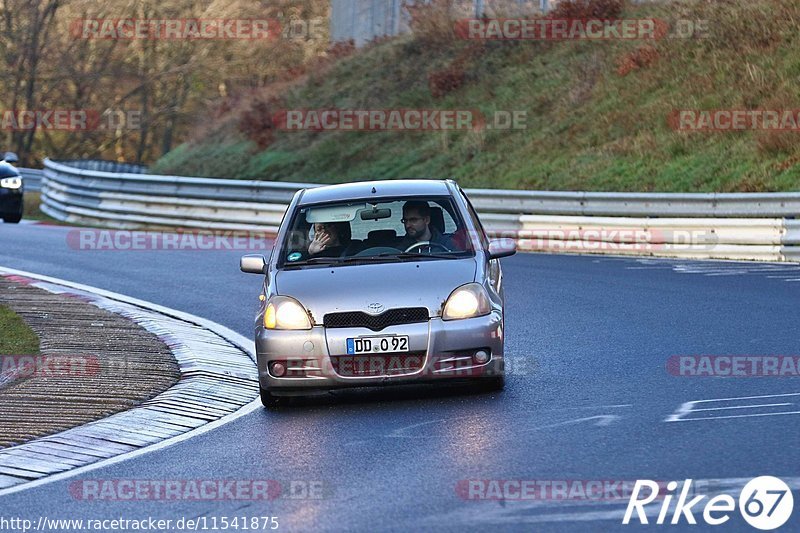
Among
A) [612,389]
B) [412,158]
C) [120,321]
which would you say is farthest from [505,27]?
[612,389]

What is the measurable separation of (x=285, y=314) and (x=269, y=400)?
0.68m

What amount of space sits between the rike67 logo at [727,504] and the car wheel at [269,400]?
395 cm

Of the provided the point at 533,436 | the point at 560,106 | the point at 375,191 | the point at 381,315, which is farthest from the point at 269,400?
the point at 560,106

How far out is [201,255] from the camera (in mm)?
23000

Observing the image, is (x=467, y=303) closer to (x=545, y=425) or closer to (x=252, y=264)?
(x=545, y=425)

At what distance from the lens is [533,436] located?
28.8 feet

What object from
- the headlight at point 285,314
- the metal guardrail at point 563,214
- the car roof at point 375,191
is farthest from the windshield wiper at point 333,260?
the metal guardrail at point 563,214

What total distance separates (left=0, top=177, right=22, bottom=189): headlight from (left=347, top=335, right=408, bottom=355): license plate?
722 inches

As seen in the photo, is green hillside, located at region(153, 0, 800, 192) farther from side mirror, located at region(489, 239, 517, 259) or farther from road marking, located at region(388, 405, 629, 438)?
road marking, located at region(388, 405, 629, 438)

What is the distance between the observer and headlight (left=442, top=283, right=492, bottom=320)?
1034 centimetres

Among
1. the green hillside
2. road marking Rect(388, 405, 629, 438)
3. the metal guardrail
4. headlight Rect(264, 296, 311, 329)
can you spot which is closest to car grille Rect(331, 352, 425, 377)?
headlight Rect(264, 296, 311, 329)

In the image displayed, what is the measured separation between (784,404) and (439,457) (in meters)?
2.54

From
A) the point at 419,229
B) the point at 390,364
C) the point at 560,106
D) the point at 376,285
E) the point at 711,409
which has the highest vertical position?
the point at 560,106

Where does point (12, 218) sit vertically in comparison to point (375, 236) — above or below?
below
